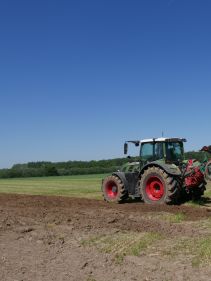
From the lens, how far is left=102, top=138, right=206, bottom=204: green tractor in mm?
14141

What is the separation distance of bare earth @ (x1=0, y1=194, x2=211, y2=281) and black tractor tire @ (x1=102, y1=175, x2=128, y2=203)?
228 centimetres

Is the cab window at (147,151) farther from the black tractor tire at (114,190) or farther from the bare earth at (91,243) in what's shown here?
the bare earth at (91,243)

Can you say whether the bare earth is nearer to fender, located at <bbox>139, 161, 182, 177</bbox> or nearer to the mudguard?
fender, located at <bbox>139, 161, 182, 177</bbox>

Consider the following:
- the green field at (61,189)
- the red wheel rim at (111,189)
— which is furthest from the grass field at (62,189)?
the red wheel rim at (111,189)

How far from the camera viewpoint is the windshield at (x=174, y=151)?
1528 cm

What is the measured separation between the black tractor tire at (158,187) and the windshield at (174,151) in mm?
935

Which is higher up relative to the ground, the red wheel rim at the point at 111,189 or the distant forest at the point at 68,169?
the distant forest at the point at 68,169

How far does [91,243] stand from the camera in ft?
27.3

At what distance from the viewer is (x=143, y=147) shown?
15984mm

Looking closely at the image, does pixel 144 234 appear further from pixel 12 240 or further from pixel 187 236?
pixel 12 240

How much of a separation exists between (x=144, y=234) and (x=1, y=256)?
293cm

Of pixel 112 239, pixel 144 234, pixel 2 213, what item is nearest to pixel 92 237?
pixel 112 239

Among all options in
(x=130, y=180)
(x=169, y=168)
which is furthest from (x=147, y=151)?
(x=169, y=168)

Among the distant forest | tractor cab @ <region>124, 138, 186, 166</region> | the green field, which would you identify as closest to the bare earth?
tractor cab @ <region>124, 138, 186, 166</region>
